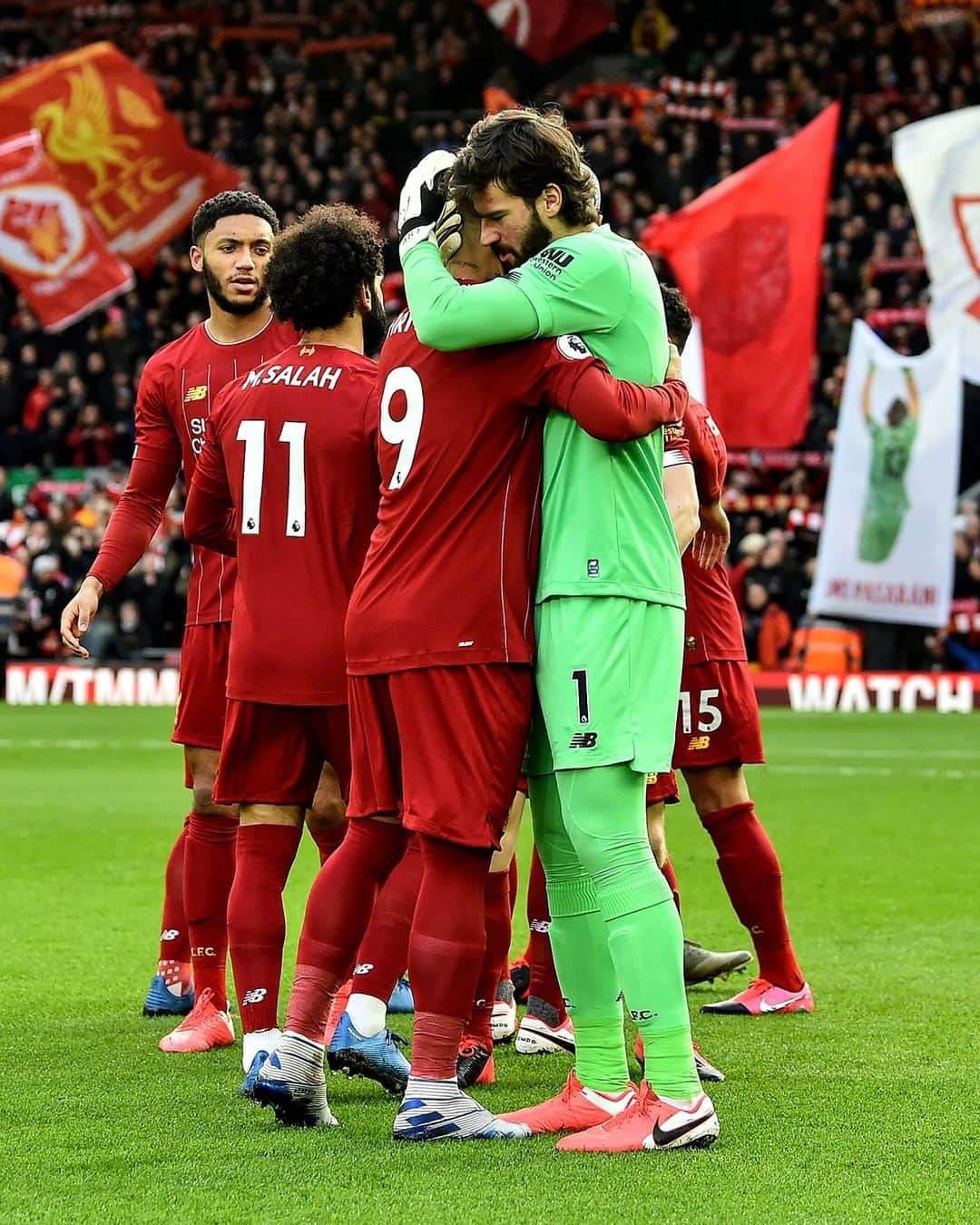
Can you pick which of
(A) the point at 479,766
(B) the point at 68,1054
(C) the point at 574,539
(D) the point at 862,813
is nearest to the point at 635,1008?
(A) the point at 479,766

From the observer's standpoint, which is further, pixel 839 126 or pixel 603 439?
pixel 839 126

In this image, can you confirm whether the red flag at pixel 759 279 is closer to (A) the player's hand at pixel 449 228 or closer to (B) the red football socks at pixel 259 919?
(B) the red football socks at pixel 259 919

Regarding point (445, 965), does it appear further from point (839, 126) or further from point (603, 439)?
point (839, 126)

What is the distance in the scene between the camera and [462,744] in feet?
14.1

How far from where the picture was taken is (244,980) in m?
4.99

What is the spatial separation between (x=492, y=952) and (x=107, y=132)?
22063 mm

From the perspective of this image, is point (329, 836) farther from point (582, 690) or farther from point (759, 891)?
point (582, 690)

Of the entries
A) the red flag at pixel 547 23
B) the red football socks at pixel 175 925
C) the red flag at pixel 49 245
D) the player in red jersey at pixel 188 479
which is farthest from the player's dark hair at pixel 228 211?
the red flag at pixel 547 23

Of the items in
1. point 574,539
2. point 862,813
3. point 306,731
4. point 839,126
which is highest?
point 839,126

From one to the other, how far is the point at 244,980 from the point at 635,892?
123 centimetres

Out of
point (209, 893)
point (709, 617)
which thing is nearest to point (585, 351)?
point (709, 617)

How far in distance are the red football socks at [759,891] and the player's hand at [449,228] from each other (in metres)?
2.42

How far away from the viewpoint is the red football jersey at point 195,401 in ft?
19.3

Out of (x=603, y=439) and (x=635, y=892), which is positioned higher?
(x=603, y=439)
